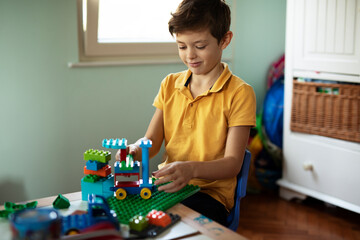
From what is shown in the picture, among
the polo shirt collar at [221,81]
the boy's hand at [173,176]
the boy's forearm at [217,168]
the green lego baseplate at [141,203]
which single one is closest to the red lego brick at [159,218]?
the green lego baseplate at [141,203]

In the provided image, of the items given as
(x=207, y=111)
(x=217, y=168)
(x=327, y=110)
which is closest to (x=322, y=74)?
(x=327, y=110)

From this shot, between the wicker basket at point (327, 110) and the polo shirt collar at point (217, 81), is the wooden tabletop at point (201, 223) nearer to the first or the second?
the polo shirt collar at point (217, 81)

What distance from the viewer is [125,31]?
7.84ft

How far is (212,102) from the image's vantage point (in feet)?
4.60

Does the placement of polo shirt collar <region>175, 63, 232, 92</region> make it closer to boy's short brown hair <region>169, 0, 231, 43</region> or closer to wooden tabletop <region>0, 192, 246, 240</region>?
boy's short brown hair <region>169, 0, 231, 43</region>

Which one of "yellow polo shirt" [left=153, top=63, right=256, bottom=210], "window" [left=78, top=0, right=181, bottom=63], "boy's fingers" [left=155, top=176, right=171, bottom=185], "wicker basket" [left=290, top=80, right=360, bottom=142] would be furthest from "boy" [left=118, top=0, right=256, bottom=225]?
"wicker basket" [left=290, top=80, right=360, bottom=142]

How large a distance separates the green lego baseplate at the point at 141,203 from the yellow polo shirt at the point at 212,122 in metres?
0.24

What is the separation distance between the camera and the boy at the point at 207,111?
130 centimetres

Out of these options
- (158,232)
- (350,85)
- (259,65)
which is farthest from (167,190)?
(259,65)

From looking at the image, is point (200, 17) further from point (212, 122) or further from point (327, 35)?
point (327, 35)

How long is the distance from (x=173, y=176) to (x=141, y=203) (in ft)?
0.40

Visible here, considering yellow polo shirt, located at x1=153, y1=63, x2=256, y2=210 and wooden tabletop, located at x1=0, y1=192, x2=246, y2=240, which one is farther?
yellow polo shirt, located at x1=153, y1=63, x2=256, y2=210

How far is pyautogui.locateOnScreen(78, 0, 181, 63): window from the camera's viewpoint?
7.25 feet

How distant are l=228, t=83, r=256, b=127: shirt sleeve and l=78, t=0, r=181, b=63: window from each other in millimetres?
1127
